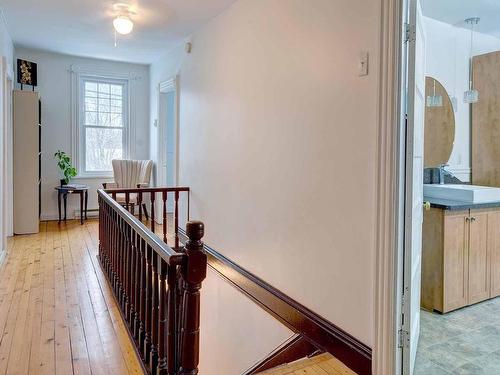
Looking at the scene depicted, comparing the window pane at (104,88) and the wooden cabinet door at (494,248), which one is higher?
the window pane at (104,88)

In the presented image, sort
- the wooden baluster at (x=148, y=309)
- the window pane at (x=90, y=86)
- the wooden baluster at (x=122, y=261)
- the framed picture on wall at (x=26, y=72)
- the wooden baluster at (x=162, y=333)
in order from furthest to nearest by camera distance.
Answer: the window pane at (x=90, y=86)
the framed picture on wall at (x=26, y=72)
the wooden baluster at (x=122, y=261)
the wooden baluster at (x=148, y=309)
the wooden baluster at (x=162, y=333)

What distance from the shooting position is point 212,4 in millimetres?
3654

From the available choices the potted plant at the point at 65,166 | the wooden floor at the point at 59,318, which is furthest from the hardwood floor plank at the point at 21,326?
the potted plant at the point at 65,166

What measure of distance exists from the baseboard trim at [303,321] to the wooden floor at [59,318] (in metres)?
1.04

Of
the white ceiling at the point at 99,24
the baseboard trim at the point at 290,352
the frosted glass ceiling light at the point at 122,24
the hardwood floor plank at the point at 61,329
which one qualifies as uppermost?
the white ceiling at the point at 99,24

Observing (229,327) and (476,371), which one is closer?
(476,371)

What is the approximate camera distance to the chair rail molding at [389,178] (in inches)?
71.5

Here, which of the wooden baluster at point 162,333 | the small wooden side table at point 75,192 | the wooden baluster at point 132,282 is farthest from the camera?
the small wooden side table at point 75,192

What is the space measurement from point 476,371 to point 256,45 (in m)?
2.73

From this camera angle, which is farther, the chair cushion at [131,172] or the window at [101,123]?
the window at [101,123]

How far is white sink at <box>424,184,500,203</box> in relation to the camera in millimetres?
2881

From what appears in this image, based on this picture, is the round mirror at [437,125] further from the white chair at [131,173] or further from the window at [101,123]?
the window at [101,123]

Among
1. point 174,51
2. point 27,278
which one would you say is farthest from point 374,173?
point 174,51

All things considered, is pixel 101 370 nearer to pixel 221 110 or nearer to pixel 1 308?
pixel 1 308
